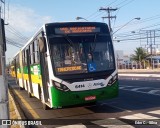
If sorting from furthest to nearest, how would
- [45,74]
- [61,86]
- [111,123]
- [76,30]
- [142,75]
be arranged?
1. [142,75]
2. [45,74]
3. [76,30]
4. [61,86]
5. [111,123]

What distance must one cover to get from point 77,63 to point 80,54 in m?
0.33

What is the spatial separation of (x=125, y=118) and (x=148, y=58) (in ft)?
246

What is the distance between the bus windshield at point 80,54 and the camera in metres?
11.8

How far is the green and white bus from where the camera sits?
11586mm

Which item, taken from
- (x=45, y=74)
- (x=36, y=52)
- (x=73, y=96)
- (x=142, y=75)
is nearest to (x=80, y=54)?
(x=73, y=96)

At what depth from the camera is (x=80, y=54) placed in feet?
39.0

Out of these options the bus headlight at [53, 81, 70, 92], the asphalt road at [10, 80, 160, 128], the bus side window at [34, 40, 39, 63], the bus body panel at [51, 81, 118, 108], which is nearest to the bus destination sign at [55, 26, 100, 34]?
the bus headlight at [53, 81, 70, 92]

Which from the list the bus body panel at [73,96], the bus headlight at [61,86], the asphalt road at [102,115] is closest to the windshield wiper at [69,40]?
the bus headlight at [61,86]

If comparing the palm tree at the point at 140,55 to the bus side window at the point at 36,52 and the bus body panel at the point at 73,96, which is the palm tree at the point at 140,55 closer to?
the bus side window at the point at 36,52

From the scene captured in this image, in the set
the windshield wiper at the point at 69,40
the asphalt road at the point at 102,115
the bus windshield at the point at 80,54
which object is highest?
the windshield wiper at the point at 69,40

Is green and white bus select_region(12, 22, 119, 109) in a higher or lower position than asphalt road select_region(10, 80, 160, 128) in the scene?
higher

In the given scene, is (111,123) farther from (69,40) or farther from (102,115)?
(69,40)

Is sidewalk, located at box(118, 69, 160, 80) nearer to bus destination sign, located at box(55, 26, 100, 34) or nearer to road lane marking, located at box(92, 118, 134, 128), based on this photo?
bus destination sign, located at box(55, 26, 100, 34)

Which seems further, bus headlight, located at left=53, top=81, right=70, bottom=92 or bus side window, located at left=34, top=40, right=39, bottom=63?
bus side window, located at left=34, top=40, right=39, bottom=63
